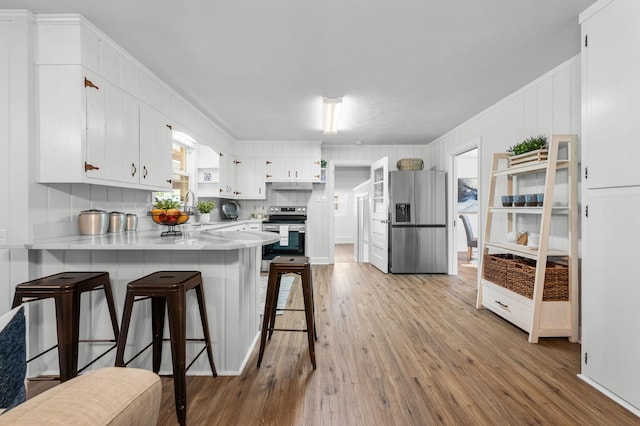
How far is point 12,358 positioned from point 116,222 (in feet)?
6.77

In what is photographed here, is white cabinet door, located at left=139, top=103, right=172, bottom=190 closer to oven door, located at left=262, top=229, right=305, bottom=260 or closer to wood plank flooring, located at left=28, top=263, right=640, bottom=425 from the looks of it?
wood plank flooring, located at left=28, top=263, right=640, bottom=425

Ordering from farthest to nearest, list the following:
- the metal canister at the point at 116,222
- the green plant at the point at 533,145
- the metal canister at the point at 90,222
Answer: the green plant at the point at 533,145, the metal canister at the point at 116,222, the metal canister at the point at 90,222

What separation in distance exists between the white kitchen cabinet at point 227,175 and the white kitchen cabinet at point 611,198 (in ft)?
14.5

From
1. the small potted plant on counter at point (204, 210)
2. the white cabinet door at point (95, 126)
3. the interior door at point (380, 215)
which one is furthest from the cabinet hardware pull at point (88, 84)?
the interior door at point (380, 215)

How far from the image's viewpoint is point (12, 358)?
692mm

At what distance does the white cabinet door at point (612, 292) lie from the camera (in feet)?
5.52

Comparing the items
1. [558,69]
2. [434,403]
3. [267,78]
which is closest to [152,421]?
[434,403]

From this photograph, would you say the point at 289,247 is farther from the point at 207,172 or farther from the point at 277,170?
the point at 207,172

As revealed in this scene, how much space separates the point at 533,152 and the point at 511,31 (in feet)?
3.59

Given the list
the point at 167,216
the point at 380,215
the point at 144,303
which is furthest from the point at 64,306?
the point at 380,215

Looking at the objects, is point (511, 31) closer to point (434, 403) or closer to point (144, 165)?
point (434, 403)

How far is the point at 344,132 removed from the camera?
198 inches

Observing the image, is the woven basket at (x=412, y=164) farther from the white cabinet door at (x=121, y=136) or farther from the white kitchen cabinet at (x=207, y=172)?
the white cabinet door at (x=121, y=136)

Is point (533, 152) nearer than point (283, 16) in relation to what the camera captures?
No
